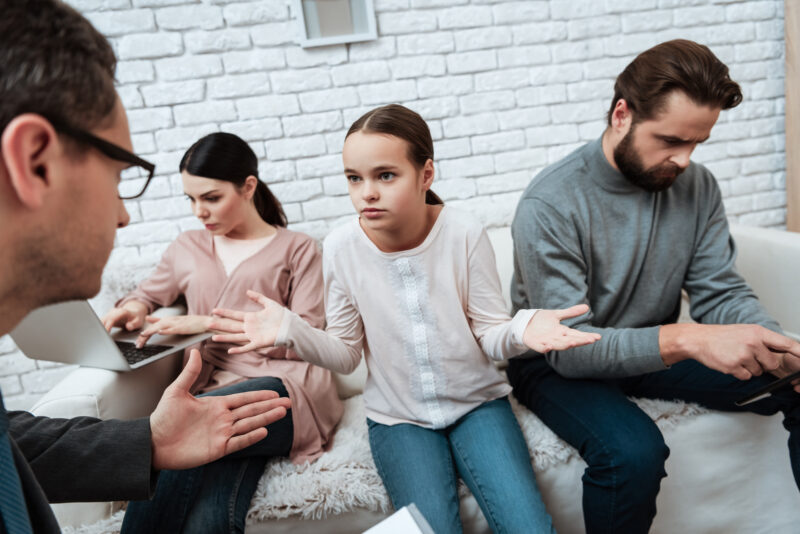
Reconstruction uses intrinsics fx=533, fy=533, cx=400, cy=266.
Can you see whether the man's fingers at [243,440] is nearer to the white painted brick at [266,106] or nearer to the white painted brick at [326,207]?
the white painted brick at [326,207]

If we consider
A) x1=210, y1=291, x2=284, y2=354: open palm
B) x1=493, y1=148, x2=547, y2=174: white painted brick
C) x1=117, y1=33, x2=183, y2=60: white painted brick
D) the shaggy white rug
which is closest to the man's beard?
the shaggy white rug

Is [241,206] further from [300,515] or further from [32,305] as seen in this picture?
[32,305]

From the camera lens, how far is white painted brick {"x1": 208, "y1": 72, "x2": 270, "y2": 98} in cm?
175

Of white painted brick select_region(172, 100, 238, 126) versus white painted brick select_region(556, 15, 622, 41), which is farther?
white painted brick select_region(556, 15, 622, 41)

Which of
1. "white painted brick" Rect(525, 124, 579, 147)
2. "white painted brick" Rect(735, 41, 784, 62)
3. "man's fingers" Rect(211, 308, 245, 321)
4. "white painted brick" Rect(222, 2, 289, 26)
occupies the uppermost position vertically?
"white painted brick" Rect(222, 2, 289, 26)

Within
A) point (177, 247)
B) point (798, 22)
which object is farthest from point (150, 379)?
point (798, 22)

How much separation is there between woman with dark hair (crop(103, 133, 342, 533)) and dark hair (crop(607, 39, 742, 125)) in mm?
904

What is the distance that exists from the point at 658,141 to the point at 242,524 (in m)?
1.18

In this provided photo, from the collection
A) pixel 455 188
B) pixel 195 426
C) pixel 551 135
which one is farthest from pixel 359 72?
pixel 195 426

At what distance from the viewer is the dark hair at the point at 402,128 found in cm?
101

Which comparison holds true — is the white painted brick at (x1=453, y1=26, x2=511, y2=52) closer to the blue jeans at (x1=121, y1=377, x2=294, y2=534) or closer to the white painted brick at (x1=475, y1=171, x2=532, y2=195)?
the white painted brick at (x1=475, y1=171, x2=532, y2=195)

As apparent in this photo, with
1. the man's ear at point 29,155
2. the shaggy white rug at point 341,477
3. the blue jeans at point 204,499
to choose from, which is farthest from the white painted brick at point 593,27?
the man's ear at point 29,155

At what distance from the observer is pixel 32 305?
1.90 feet

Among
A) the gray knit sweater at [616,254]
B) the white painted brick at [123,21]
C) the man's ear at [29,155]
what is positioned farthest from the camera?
the white painted brick at [123,21]
